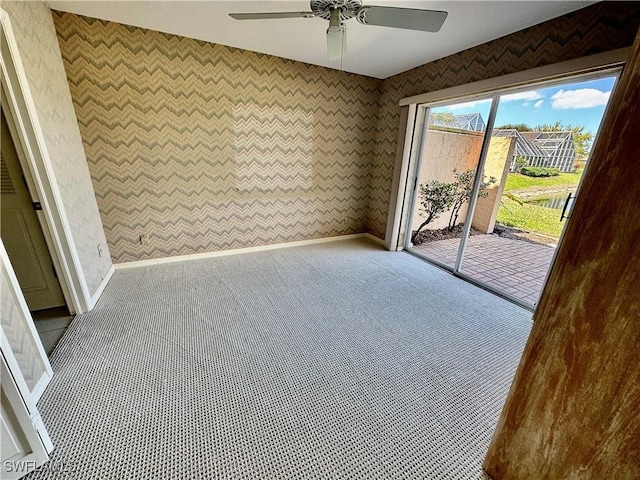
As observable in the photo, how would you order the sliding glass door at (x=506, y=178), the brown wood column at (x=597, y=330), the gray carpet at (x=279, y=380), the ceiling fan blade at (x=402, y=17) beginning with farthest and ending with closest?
the sliding glass door at (x=506, y=178), the ceiling fan blade at (x=402, y=17), the gray carpet at (x=279, y=380), the brown wood column at (x=597, y=330)

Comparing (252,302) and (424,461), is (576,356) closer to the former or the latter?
(424,461)

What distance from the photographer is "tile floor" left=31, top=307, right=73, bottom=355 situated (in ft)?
5.97

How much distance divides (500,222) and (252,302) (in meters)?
3.72

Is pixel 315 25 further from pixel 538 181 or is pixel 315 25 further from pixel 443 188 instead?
pixel 443 188

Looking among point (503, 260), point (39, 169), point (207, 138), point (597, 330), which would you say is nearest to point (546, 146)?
point (503, 260)

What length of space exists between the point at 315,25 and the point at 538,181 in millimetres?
2669

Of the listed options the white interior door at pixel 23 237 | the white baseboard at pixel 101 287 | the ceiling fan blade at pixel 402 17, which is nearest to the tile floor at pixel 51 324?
the white interior door at pixel 23 237

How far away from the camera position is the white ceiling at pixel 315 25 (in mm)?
1882

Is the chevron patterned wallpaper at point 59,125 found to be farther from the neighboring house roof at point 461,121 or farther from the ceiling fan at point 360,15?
the neighboring house roof at point 461,121

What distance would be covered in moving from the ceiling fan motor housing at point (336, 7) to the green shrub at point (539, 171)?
7.53 feet

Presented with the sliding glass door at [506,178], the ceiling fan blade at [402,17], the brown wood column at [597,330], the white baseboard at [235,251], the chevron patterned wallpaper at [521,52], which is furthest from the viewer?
the white baseboard at [235,251]

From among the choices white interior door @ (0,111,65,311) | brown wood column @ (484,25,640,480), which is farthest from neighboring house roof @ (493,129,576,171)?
white interior door @ (0,111,65,311)

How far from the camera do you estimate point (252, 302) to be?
7.71 ft

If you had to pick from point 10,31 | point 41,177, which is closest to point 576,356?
point 41,177
